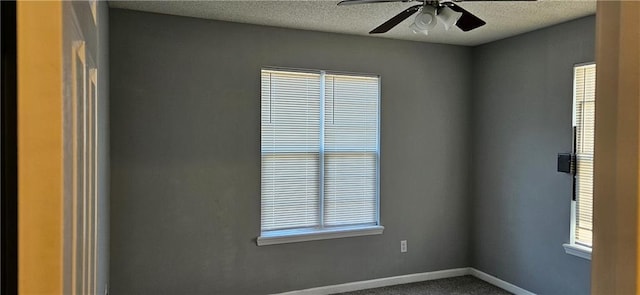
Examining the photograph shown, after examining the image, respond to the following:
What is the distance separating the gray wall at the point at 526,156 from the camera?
3.81 meters

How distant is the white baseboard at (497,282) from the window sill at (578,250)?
0.62 metres

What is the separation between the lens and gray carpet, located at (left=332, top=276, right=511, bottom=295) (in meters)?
4.36

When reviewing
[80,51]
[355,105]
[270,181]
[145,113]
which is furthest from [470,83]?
[80,51]

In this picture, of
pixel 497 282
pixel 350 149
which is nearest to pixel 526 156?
pixel 497 282

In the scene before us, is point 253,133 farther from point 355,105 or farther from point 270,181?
point 355,105

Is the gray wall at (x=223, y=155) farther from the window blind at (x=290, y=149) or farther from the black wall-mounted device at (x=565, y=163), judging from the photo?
the black wall-mounted device at (x=565, y=163)

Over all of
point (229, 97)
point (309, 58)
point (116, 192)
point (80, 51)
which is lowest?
point (116, 192)

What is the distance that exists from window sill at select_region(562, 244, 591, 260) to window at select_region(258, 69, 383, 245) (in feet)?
5.24

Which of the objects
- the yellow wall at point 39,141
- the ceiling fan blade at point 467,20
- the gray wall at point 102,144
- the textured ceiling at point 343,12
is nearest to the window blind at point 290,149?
the textured ceiling at point 343,12

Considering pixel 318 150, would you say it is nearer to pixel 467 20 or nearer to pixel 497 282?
pixel 467 20

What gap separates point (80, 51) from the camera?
587 mm

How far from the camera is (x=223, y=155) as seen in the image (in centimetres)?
386

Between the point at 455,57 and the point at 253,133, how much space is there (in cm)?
229

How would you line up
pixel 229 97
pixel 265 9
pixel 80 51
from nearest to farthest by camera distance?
pixel 80 51
pixel 265 9
pixel 229 97
